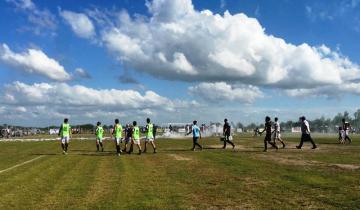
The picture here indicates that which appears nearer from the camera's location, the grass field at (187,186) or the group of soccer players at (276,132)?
the grass field at (187,186)

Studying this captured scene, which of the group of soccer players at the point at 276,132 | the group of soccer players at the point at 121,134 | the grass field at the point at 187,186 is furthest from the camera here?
the group of soccer players at the point at 276,132

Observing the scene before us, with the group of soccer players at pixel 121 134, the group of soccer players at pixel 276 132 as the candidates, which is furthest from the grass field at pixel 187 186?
the group of soccer players at pixel 276 132

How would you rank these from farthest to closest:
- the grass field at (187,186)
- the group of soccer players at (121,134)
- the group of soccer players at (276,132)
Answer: the group of soccer players at (276,132) < the group of soccer players at (121,134) < the grass field at (187,186)

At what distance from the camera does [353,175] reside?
16.8 m

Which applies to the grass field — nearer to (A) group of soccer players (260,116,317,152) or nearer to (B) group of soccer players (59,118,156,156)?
(B) group of soccer players (59,118,156,156)

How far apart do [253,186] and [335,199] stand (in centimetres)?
319

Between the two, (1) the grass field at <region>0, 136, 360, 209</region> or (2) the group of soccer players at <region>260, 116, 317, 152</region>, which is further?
(2) the group of soccer players at <region>260, 116, 317, 152</region>

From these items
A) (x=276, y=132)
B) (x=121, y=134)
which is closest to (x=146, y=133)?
(x=121, y=134)

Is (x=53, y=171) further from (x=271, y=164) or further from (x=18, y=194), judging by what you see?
(x=271, y=164)

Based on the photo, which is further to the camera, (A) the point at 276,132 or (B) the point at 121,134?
(A) the point at 276,132

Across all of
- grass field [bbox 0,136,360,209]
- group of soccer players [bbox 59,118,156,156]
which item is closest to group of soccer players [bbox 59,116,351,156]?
group of soccer players [bbox 59,118,156,156]

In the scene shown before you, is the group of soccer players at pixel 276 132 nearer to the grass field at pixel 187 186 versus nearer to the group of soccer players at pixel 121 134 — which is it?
the group of soccer players at pixel 121 134

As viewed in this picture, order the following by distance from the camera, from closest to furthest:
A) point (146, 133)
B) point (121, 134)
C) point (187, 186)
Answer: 1. point (187, 186)
2. point (121, 134)
3. point (146, 133)

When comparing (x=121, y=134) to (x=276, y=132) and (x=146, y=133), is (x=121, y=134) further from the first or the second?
(x=276, y=132)
